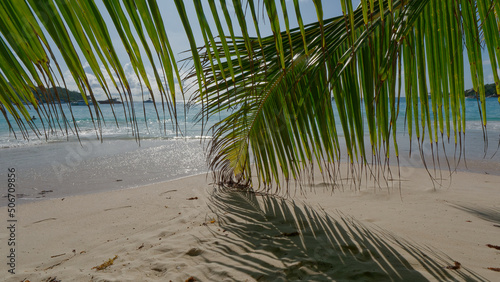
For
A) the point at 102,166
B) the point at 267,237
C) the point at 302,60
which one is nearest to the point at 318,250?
the point at 267,237

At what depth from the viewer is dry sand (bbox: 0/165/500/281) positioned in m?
2.05

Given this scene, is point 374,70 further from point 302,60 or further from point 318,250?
point 318,250

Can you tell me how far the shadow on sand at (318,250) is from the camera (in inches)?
76.5

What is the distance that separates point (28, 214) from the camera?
423 cm

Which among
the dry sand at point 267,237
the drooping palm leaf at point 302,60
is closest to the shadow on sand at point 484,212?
the dry sand at point 267,237

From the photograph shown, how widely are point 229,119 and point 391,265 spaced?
1488 mm

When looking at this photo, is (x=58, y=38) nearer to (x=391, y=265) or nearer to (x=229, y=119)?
(x=229, y=119)

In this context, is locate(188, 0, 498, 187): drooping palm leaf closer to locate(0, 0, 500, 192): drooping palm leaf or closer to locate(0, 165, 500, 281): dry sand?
locate(0, 0, 500, 192): drooping palm leaf

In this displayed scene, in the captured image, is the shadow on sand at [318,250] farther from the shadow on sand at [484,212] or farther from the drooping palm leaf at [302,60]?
the shadow on sand at [484,212]

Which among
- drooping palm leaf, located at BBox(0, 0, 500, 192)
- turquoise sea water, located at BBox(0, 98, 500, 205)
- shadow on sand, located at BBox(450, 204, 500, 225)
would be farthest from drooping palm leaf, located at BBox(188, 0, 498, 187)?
turquoise sea water, located at BBox(0, 98, 500, 205)

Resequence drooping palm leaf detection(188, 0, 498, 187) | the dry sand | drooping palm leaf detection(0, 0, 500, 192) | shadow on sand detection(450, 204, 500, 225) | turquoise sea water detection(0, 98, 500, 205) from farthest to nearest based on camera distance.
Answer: turquoise sea water detection(0, 98, 500, 205)
shadow on sand detection(450, 204, 500, 225)
the dry sand
drooping palm leaf detection(188, 0, 498, 187)
drooping palm leaf detection(0, 0, 500, 192)

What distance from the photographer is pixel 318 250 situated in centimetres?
229

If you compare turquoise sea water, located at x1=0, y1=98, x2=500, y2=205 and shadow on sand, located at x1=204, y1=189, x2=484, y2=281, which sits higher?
turquoise sea water, located at x1=0, y1=98, x2=500, y2=205

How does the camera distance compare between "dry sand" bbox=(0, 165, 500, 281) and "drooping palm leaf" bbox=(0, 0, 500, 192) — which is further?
"dry sand" bbox=(0, 165, 500, 281)
